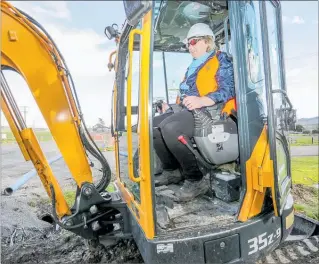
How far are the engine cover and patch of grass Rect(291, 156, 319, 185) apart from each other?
5.27 m

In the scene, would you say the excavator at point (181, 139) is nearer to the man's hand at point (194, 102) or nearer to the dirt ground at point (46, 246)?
the man's hand at point (194, 102)

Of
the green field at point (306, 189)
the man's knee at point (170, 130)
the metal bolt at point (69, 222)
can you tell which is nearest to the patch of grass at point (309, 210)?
the green field at point (306, 189)

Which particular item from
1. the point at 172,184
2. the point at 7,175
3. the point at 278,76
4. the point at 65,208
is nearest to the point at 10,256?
the point at 65,208

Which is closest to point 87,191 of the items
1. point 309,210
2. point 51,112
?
point 51,112

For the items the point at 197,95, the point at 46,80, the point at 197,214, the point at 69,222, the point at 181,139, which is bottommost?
the point at 69,222

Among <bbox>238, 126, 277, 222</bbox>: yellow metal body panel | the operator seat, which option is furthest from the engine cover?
<bbox>238, 126, 277, 222</bbox>: yellow metal body panel

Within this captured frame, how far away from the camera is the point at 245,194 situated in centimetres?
203

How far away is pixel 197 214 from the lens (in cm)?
221

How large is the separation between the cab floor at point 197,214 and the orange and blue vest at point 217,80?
32.9 inches

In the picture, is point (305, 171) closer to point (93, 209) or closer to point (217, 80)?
point (217, 80)

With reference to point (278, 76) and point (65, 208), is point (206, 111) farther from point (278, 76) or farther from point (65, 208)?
point (65, 208)

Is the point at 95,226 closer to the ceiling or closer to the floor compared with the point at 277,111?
closer to the floor

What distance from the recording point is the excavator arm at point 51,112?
7.81 feet

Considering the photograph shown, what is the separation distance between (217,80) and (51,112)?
5.30 feet
